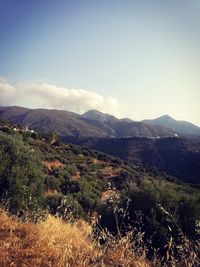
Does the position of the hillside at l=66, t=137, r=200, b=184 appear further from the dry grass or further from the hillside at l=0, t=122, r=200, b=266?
the dry grass

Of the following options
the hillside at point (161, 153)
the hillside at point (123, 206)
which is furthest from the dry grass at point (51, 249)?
the hillside at point (161, 153)

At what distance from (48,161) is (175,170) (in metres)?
49.2

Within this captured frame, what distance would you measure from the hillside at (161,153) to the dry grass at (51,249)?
60.9 meters

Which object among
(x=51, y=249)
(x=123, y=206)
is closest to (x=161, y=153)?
(x=123, y=206)

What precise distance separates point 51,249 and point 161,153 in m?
87.5

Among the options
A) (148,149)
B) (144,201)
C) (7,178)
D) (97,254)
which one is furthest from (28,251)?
(148,149)

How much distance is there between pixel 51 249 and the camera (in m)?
4.00

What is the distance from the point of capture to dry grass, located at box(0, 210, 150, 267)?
364 centimetres

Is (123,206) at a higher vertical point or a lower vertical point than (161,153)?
higher

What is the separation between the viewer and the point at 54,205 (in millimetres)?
10180

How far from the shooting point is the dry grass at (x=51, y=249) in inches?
143

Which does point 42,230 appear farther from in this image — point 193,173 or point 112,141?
point 112,141

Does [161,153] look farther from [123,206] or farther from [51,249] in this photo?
[51,249]

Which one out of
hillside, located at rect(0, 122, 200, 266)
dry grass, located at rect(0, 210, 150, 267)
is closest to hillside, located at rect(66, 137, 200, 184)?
hillside, located at rect(0, 122, 200, 266)
